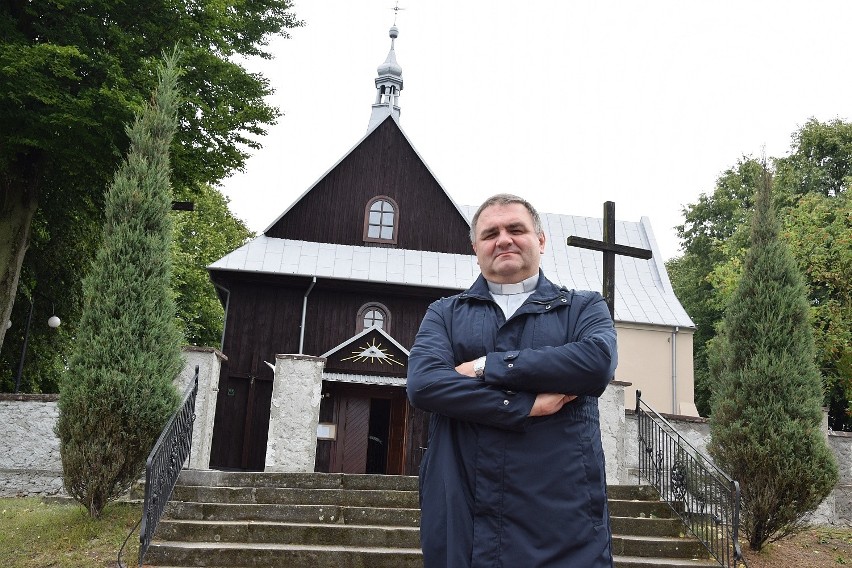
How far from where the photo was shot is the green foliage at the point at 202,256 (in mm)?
26984

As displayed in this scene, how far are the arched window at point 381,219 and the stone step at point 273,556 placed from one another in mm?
10544

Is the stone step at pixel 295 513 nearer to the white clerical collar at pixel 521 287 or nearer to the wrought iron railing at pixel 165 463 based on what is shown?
the wrought iron railing at pixel 165 463

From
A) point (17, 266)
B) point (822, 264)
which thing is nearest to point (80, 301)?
point (17, 266)

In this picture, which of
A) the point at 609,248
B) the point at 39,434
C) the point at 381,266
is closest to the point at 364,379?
the point at 381,266

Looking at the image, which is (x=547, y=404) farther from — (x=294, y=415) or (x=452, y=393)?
(x=294, y=415)

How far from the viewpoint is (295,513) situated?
782 cm

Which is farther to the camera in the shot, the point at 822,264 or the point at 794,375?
the point at 822,264

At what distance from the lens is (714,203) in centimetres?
2986

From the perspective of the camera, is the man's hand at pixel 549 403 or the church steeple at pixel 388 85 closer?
the man's hand at pixel 549 403

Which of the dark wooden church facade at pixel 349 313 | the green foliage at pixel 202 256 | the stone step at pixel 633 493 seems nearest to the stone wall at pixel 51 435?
the stone step at pixel 633 493

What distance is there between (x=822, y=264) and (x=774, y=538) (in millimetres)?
12271

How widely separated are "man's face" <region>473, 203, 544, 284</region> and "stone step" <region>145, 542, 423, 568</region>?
197 inches

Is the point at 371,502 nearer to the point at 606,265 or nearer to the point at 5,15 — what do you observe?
the point at 606,265

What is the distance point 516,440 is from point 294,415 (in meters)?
8.51
